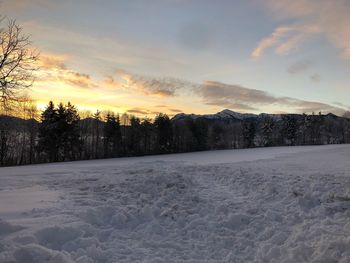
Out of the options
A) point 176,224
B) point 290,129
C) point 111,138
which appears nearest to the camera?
point 176,224

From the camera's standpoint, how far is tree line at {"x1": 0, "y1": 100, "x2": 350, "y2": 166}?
2350 inches

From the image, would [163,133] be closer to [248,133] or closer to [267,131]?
[248,133]

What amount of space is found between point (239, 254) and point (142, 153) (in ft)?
234

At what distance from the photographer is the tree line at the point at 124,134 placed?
5969cm

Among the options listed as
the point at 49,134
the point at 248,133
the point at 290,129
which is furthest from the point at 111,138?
the point at 290,129

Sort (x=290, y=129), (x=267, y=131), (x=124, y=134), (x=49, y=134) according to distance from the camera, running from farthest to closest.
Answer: (x=267, y=131) → (x=290, y=129) → (x=124, y=134) → (x=49, y=134)

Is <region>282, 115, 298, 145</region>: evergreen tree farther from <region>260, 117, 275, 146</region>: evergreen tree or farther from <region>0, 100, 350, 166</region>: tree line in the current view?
<region>260, 117, 275, 146</region>: evergreen tree

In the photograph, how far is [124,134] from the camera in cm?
8138

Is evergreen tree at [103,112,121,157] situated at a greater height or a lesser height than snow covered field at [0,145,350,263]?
greater

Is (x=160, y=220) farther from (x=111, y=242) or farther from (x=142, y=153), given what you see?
(x=142, y=153)

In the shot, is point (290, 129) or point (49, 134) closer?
point (49, 134)

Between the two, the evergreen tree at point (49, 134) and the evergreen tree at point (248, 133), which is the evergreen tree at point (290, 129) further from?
the evergreen tree at point (49, 134)

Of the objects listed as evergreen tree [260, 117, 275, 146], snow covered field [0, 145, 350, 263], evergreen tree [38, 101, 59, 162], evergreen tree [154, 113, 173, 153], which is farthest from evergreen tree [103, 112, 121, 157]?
snow covered field [0, 145, 350, 263]

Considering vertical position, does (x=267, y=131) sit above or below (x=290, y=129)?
below
